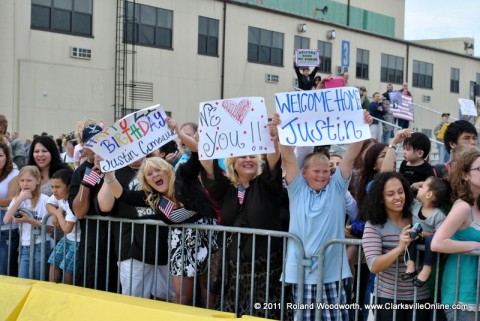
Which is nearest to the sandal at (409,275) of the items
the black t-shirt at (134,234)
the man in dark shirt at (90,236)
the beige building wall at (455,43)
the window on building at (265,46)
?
the black t-shirt at (134,234)

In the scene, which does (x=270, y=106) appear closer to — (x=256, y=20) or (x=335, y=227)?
(x=256, y=20)

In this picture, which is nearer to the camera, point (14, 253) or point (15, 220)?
point (15, 220)

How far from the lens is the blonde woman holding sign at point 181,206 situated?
5738 mm

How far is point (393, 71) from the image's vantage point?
40812 mm

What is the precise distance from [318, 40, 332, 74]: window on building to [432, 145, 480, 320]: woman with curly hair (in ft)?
107

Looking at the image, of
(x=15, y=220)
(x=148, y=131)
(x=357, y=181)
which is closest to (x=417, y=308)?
(x=357, y=181)

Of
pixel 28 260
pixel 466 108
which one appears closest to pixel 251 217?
pixel 28 260

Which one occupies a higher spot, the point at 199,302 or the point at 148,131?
the point at 148,131

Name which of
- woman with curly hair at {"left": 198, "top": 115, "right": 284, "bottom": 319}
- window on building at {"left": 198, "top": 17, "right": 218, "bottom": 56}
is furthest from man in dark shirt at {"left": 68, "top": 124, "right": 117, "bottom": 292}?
window on building at {"left": 198, "top": 17, "right": 218, "bottom": 56}

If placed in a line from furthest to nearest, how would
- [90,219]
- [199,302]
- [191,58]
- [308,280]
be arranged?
[191,58], [90,219], [199,302], [308,280]

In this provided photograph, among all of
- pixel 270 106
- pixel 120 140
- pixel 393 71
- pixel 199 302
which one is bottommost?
pixel 199 302

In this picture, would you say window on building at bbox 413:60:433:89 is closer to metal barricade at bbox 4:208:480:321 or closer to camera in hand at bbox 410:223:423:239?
metal barricade at bbox 4:208:480:321

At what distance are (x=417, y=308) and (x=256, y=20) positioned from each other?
29947 mm

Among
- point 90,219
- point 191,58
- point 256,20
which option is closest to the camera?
point 90,219
